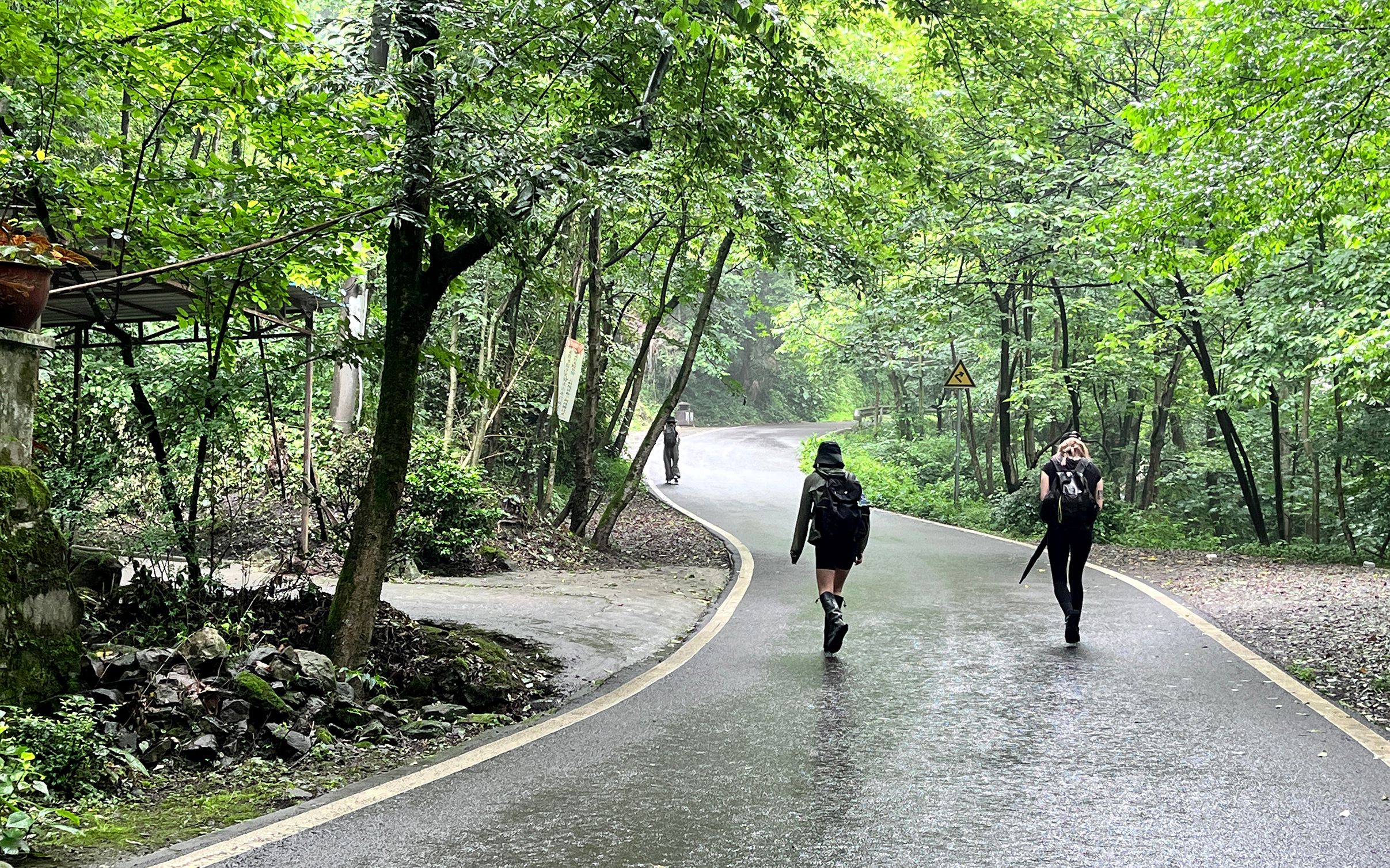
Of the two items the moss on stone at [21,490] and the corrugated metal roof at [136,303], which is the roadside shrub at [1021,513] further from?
the moss on stone at [21,490]

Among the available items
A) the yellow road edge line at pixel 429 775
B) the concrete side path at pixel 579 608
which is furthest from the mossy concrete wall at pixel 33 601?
the concrete side path at pixel 579 608

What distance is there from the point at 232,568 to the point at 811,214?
7695 mm

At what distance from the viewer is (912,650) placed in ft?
28.4

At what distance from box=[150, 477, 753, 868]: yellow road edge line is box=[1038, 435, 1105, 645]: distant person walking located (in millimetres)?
3210

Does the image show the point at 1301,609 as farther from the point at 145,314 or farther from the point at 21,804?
the point at 145,314

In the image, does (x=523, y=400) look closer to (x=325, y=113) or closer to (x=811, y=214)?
(x=811, y=214)

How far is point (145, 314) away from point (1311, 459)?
68.2 ft

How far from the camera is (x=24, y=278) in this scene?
17.8 feet

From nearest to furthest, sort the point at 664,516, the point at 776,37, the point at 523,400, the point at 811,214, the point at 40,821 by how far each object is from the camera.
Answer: the point at 40,821 → the point at 776,37 → the point at 811,214 → the point at 523,400 → the point at 664,516

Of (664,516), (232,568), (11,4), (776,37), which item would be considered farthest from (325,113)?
(664,516)

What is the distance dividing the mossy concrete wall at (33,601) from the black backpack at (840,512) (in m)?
5.60

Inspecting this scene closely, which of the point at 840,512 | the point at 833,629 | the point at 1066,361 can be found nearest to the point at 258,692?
the point at 833,629

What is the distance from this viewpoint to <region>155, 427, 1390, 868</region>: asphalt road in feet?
13.8

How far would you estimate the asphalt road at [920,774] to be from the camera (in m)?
4.22
